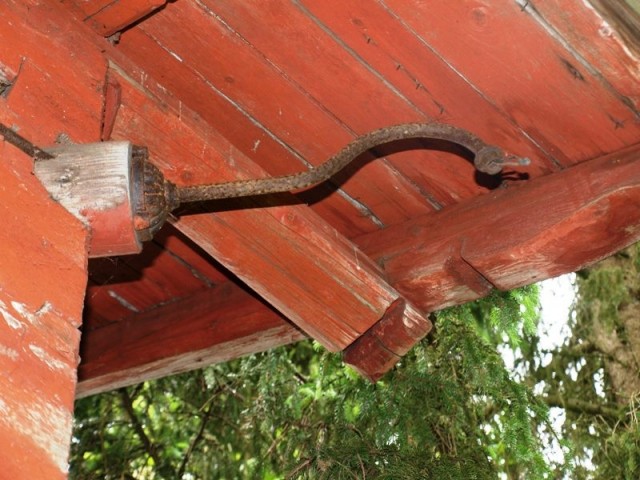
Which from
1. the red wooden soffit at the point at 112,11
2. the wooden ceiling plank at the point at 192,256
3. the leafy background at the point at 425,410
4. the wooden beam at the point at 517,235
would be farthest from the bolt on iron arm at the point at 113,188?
the leafy background at the point at 425,410

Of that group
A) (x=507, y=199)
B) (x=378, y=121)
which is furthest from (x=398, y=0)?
(x=507, y=199)

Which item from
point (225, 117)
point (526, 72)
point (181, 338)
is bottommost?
point (181, 338)

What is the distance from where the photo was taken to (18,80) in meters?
2.15

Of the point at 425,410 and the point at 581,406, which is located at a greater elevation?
the point at 425,410

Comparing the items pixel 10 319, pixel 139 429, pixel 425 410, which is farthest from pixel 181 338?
pixel 139 429

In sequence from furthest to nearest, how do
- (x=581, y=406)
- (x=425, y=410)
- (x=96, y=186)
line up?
(x=581, y=406), (x=425, y=410), (x=96, y=186)

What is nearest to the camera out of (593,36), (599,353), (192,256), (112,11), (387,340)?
(593,36)

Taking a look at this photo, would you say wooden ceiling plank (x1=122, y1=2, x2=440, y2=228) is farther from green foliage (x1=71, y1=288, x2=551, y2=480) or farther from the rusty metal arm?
green foliage (x1=71, y1=288, x2=551, y2=480)

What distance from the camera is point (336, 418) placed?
Answer: 3.94m

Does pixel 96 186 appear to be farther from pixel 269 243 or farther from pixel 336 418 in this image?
pixel 336 418

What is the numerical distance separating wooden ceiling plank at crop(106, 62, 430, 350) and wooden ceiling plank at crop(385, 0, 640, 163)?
22.5 inches

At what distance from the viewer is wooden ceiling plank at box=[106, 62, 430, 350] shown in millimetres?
2520

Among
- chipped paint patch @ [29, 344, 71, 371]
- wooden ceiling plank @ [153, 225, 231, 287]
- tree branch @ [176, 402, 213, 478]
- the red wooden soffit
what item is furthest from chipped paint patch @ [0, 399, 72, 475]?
tree branch @ [176, 402, 213, 478]

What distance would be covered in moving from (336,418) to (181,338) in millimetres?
806
